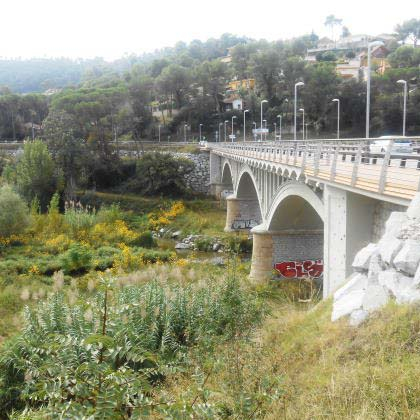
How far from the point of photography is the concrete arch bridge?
10.1 meters

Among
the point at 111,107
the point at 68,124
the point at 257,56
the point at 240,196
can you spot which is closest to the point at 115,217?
the point at 240,196

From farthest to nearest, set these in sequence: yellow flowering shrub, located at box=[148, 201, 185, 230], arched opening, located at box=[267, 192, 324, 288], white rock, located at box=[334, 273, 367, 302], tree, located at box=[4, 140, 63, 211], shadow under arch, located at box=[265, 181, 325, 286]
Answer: tree, located at box=[4, 140, 63, 211]
yellow flowering shrub, located at box=[148, 201, 185, 230]
arched opening, located at box=[267, 192, 324, 288]
shadow under arch, located at box=[265, 181, 325, 286]
white rock, located at box=[334, 273, 367, 302]

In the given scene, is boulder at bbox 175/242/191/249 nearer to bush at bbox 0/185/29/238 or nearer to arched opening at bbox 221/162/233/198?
bush at bbox 0/185/29/238

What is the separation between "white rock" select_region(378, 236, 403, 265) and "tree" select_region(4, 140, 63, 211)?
43.1 meters

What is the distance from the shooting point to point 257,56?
7931 cm

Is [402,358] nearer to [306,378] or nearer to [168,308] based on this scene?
[306,378]

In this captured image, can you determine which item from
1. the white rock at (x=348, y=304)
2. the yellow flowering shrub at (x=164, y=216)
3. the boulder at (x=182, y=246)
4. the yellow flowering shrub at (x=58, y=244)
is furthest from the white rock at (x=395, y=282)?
the yellow flowering shrub at (x=164, y=216)

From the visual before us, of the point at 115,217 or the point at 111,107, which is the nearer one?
the point at 115,217

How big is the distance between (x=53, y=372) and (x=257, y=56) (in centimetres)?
7979

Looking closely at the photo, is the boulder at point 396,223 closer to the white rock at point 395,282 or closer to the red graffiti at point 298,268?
the white rock at point 395,282

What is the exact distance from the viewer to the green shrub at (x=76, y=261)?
2769cm

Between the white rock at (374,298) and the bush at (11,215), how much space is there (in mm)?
30817

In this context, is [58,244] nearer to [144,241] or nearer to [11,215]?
[11,215]

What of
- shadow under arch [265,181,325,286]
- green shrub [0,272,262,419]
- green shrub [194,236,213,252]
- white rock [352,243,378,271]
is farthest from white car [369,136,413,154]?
green shrub [194,236,213,252]
